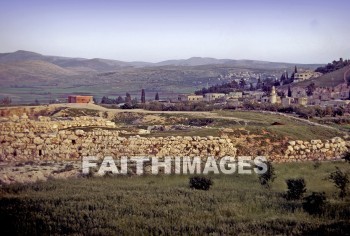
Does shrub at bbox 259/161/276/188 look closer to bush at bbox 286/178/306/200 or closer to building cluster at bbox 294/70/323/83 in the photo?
bush at bbox 286/178/306/200

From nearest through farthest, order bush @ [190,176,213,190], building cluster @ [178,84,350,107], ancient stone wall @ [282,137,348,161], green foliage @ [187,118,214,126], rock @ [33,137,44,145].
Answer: bush @ [190,176,213,190]
rock @ [33,137,44,145]
ancient stone wall @ [282,137,348,161]
green foliage @ [187,118,214,126]
building cluster @ [178,84,350,107]

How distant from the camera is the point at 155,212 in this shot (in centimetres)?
978

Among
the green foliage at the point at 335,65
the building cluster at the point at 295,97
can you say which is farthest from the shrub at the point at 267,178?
the green foliage at the point at 335,65

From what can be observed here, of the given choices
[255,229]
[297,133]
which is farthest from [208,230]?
[297,133]

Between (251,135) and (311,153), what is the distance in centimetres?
397

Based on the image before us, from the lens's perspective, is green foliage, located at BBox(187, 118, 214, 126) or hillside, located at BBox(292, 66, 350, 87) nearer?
green foliage, located at BBox(187, 118, 214, 126)

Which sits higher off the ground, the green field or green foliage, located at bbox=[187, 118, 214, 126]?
the green field

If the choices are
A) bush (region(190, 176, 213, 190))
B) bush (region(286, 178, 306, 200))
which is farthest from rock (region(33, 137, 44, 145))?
bush (region(286, 178, 306, 200))

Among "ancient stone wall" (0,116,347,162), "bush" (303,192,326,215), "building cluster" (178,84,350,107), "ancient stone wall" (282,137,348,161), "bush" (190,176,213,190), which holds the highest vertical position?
"bush" (303,192,326,215)

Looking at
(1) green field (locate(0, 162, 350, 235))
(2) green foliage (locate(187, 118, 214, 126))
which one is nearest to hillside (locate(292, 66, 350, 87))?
(2) green foliage (locate(187, 118, 214, 126))

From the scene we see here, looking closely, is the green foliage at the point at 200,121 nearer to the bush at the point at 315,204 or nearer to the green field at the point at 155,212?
the green field at the point at 155,212

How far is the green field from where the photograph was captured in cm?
842

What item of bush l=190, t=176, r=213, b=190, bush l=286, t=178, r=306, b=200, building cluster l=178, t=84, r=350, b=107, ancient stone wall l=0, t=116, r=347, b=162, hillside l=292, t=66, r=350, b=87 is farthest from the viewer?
hillside l=292, t=66, r=350, b=87

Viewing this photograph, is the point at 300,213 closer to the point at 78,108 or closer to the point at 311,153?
the point at 311,153
